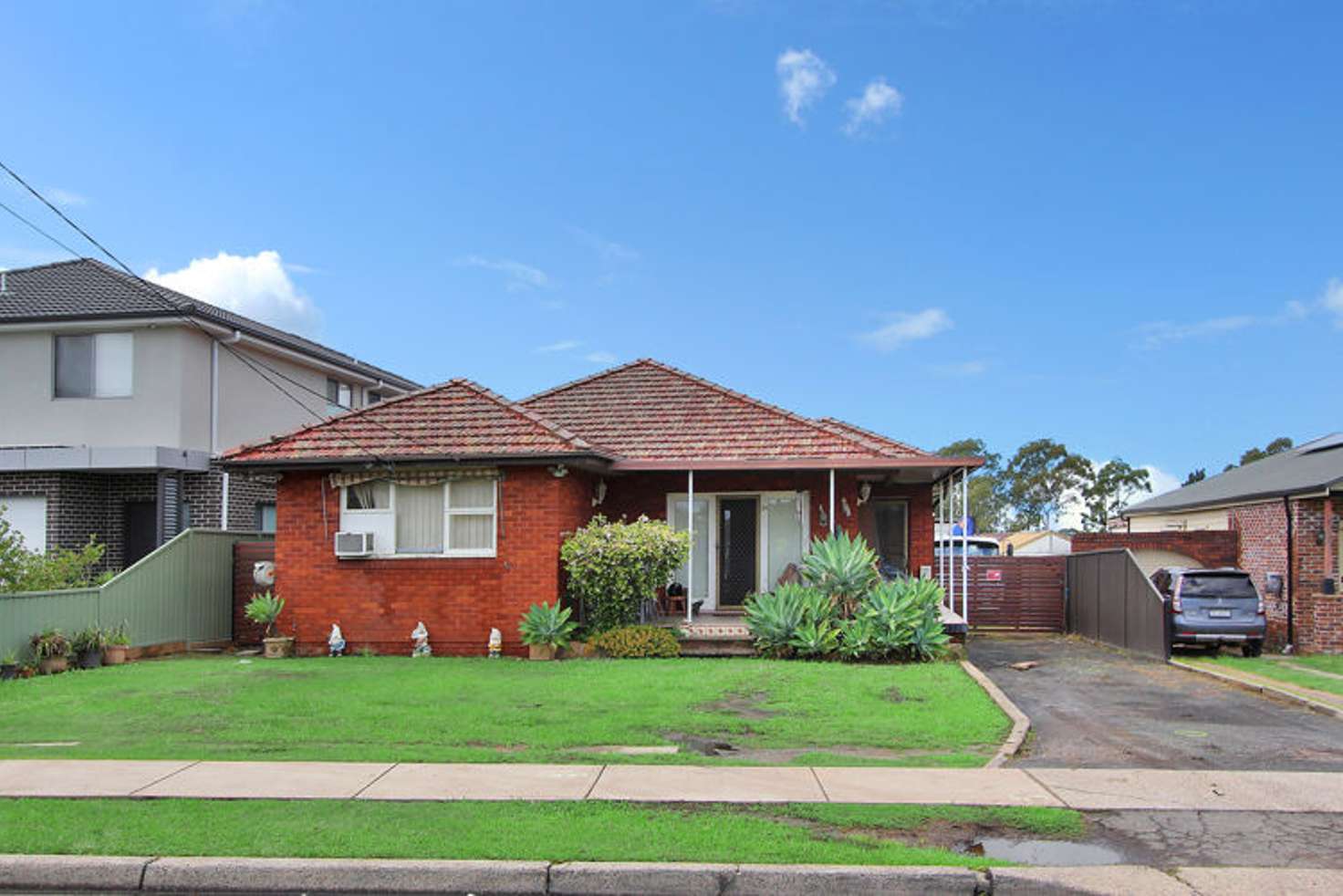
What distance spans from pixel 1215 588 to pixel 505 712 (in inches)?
526

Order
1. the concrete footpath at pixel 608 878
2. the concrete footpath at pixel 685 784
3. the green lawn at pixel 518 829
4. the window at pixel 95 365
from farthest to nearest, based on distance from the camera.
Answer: the window at pixel 95 365 → the concrete footpath at pixel 685 784 → the green lawn at pixel 518 829 → the concrete footpath at pixel 608 878

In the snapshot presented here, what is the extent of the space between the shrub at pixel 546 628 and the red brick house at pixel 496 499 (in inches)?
20.5

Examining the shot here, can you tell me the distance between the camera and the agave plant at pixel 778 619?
48.2 ft

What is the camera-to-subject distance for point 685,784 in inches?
300

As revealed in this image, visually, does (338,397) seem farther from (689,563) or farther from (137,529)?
(689,563)

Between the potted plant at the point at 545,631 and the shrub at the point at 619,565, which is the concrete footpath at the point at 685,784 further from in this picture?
the shrub at the point at 619,565

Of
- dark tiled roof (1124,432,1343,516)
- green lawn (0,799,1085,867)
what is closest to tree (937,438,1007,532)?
dark tiled roof (1124,432,1343,516)

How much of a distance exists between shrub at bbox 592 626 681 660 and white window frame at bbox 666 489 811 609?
10.7 ft

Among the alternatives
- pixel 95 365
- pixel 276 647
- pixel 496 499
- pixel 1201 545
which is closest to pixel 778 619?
pixel 496 499

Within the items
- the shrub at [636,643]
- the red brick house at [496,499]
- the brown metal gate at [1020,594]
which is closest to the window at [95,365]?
the red brick house at [496,499]

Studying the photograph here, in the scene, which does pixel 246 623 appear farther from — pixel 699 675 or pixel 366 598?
pixel 699 675

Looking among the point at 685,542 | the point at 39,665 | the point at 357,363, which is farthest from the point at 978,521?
the point at 39,665

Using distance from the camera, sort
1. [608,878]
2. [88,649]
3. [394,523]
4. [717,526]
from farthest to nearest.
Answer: [717,526], [394,523], [88,649], [608,878]

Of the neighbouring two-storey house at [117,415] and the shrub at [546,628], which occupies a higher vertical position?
the neighbouring two-storey house at [117,415]
